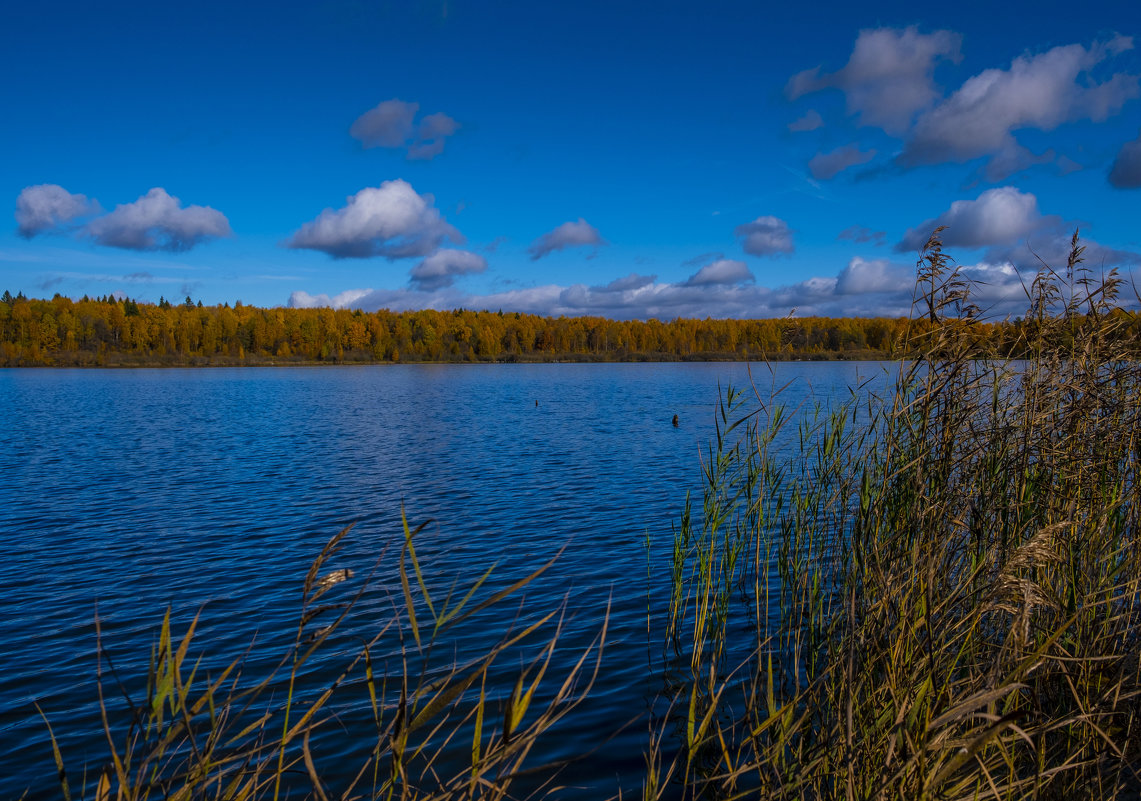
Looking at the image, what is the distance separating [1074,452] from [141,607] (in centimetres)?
1078

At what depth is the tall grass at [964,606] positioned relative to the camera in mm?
3445

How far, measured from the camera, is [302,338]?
16412 cm

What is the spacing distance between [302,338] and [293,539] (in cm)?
16133

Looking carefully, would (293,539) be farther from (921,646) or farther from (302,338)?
(302,338)

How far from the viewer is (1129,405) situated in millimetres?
6371

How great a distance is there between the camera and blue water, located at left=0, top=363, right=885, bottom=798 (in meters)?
7.12

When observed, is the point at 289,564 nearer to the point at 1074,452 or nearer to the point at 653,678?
the point at 653,678

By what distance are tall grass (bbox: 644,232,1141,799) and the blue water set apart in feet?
4.09

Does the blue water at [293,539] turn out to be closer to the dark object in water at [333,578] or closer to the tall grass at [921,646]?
the tall grass at [921,646]

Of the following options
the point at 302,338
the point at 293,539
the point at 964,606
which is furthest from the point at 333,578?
the point at 302,338

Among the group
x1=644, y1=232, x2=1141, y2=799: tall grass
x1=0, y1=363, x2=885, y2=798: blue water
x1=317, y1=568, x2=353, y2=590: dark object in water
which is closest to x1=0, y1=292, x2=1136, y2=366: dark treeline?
x1=0, y1=363, x2=885, y2=798: blue water

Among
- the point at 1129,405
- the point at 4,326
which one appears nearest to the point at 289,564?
the point at 1129,405

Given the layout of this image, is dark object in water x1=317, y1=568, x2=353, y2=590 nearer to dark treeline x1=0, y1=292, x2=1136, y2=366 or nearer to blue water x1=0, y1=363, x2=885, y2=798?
blue water x1=0, y1=363, x2=885, y2=798

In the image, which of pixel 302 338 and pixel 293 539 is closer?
pixel 293 539
